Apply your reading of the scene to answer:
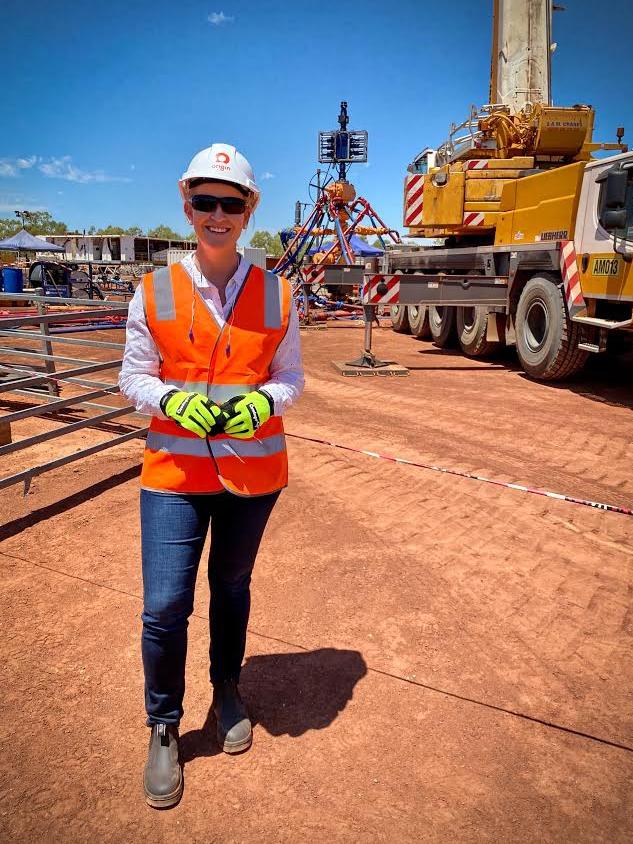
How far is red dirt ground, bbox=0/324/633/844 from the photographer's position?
77.7 inches

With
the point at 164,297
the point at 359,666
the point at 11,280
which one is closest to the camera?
the point at 164,297

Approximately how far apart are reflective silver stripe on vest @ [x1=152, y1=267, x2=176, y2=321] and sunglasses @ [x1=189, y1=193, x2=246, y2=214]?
232mm

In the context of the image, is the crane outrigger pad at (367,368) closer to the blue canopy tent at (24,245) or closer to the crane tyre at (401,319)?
the crane tyre at (401,319)

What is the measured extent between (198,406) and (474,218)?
953cm

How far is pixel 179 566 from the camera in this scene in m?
1.90

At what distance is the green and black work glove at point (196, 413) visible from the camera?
1798 millimetres

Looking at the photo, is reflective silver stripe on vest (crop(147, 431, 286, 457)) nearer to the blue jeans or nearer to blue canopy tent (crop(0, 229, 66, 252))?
the blue jeans

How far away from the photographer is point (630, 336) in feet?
25.0

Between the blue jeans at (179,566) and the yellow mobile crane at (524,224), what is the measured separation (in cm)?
616

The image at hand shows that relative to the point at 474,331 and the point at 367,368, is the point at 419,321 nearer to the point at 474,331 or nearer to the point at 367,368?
the point at 474,331

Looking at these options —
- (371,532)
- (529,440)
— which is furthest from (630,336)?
(371,532)

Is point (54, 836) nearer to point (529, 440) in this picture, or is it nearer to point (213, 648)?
point (213, 648)

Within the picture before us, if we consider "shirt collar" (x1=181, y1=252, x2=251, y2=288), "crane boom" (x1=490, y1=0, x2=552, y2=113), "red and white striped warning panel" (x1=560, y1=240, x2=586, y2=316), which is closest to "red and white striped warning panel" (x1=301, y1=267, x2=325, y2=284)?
"red and white striped warning panel" (x1=560, y1=240, x2=586, y2=316)

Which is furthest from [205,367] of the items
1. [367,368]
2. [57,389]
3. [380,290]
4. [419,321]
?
[419,321]
